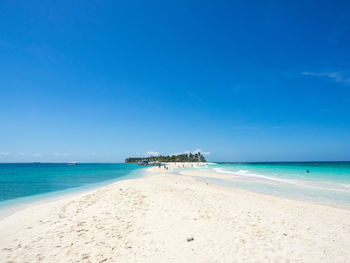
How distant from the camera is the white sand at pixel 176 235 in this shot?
16.3 ft

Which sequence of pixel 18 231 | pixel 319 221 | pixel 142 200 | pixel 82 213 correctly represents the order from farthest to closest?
pixel 142 200, pixel 82 213, pixel 319 221, pixel 18 231

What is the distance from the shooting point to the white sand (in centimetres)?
497

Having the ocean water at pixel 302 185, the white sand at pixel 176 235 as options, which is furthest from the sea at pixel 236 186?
the white sand at pixel 176 235

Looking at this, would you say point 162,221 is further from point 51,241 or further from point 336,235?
point 336,235

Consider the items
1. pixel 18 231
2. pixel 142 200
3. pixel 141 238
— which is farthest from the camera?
pixel 142 200

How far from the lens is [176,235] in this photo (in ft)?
20.1

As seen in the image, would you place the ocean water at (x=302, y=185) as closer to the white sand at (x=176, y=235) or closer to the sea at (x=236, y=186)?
the sea at (x=236, y=186)

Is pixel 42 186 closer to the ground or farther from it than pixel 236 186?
closer to the ground

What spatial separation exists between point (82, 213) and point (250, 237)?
8058 mm

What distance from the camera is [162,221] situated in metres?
7.44

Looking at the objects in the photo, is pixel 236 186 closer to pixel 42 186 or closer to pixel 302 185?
pixel 302 185

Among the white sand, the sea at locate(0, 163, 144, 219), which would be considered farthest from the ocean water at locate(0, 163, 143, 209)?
the white sand

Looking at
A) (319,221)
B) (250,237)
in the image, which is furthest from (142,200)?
(319,221)

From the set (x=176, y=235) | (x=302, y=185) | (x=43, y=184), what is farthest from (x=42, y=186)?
(x=302, y=185)
